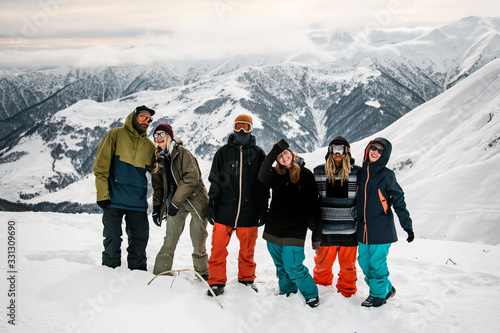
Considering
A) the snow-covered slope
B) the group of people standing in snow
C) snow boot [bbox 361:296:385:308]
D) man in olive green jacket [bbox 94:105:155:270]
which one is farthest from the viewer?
the snow-covered slope

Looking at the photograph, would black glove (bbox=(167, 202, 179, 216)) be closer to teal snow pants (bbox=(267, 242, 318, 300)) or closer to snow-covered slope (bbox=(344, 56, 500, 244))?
teal snow pants (bbox=(267, 242, 318, 300))

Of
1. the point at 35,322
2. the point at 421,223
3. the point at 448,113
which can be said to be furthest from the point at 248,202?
the point at 448,113

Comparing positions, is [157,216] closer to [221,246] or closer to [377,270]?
[221,246]

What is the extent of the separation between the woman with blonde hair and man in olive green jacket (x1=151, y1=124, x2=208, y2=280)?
1257 millimetres

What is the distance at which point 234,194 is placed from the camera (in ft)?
17.4

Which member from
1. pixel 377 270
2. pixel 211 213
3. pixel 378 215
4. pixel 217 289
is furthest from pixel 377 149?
pixel 217 289

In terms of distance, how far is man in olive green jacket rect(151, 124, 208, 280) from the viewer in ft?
18.2

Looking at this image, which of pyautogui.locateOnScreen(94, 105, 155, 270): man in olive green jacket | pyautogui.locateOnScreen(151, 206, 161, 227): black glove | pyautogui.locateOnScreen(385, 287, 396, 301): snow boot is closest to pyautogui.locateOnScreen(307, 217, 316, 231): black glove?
pyautogui.locateOnScreen(385, 287, 396, 301): snow boot

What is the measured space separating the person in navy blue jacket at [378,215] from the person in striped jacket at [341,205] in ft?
0.58

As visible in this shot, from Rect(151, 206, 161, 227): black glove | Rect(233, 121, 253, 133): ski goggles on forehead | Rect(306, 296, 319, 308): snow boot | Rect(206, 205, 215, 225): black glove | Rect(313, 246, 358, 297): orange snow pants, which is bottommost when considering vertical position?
Rect(306, 296, 319, 308): snow boot

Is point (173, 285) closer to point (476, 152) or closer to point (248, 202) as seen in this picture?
point (248, 202)

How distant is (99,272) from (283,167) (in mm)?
2938

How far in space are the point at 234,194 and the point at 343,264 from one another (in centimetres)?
197

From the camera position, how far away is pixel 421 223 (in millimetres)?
18938
